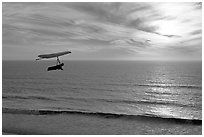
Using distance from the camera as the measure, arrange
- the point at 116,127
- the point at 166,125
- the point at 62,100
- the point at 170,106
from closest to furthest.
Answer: the point at 116,127, the point at 166,125, the point at 170,106, the point at 62,100

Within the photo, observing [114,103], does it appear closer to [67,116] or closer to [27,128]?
[67,116]

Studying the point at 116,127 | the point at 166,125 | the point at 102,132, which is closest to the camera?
the point at 102,132

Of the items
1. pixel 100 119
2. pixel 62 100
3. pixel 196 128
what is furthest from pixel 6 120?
pixel 62 100

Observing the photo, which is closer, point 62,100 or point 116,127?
point 116,127

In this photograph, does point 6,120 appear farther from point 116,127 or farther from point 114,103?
point 114,103

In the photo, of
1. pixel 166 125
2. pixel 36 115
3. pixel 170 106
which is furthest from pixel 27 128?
pixel 170 106

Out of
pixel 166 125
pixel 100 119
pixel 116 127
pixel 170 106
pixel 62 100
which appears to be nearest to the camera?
pixel 116 127
